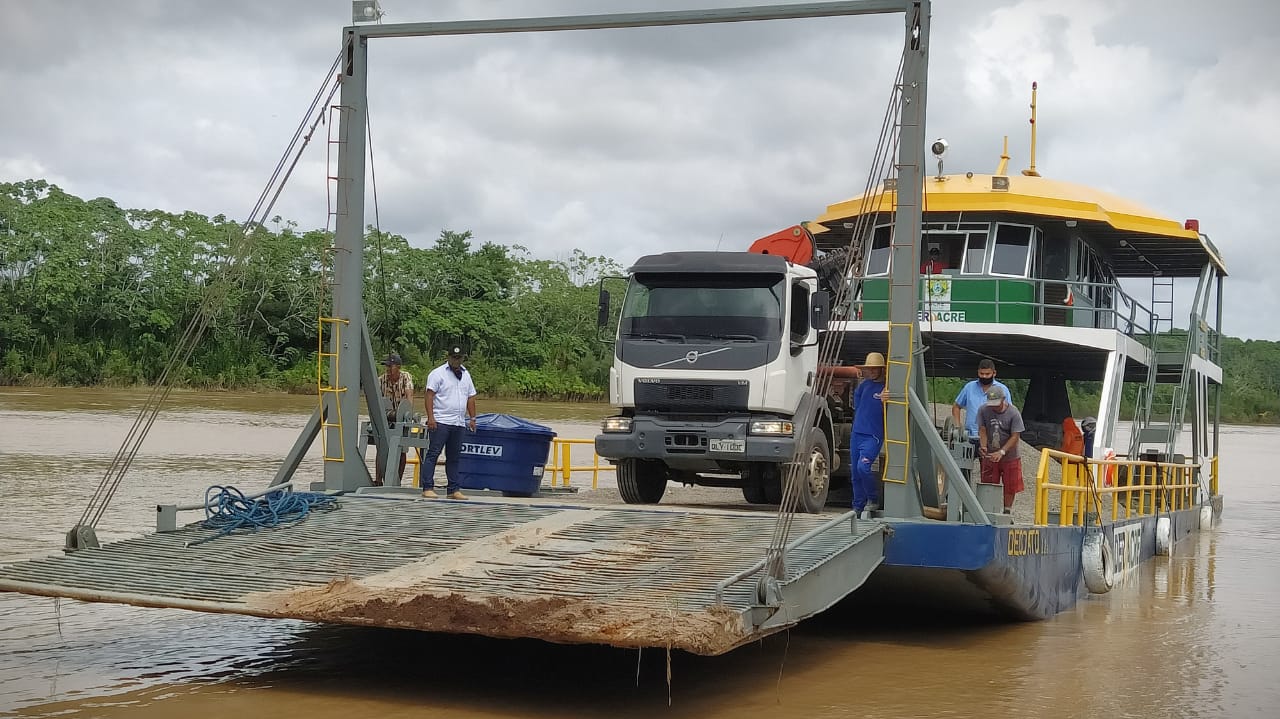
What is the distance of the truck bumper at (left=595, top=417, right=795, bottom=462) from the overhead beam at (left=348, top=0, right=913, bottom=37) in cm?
333

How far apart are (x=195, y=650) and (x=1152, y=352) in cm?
1364

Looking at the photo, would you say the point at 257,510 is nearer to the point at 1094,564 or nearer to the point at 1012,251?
the point at 1094,564

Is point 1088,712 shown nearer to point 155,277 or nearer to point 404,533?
point 404,533

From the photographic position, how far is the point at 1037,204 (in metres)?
16.0

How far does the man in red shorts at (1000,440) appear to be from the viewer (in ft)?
36.9

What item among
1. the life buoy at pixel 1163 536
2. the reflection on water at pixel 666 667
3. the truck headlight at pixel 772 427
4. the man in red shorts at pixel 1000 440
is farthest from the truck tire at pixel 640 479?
the life buoy at pixel 1163 536

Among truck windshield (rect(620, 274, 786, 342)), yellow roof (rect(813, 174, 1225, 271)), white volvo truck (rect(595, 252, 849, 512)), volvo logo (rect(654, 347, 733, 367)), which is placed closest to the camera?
white volvo truck (rect(595, 252, 849, 512))

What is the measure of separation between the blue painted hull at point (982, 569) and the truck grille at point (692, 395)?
73.9 inches

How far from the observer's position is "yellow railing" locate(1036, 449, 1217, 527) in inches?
430

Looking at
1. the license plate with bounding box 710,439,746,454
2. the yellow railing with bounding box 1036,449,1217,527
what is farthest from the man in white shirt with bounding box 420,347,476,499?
the yellow railing with bounding box 1036,449,1217,527

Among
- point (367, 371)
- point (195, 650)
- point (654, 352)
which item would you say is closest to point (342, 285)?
point (367, 371)

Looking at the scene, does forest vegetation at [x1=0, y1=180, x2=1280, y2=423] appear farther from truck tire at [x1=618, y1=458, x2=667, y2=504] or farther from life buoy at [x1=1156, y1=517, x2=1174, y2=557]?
truck tire at [x1=618, y1=458, x2=667, y2=504]

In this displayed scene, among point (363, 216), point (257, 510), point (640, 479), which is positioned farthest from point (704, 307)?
point (257, 510)

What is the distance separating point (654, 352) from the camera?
1137cm
